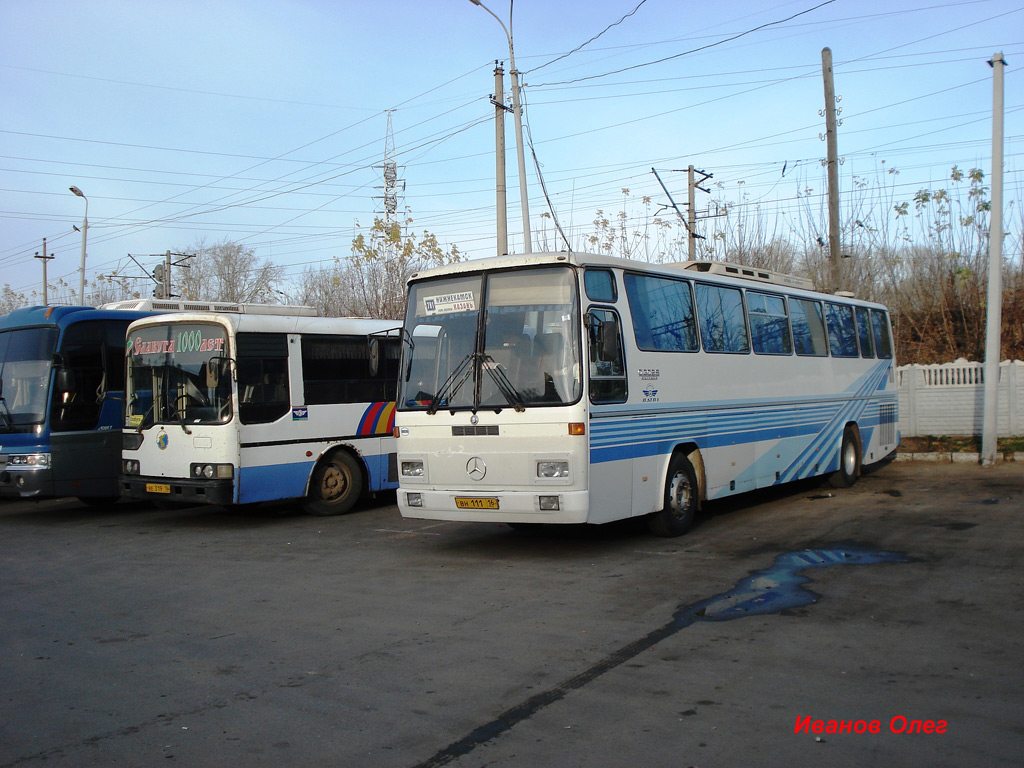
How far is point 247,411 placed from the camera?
12484mm

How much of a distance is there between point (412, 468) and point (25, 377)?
24.5 feet

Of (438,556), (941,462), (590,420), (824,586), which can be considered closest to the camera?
(824,586)

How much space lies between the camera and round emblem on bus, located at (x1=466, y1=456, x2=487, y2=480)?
9469mm

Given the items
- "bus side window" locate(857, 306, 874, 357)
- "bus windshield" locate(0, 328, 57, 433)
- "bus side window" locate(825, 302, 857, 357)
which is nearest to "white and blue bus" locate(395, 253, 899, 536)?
"bus side window" locate(825, 302, 857, 357)

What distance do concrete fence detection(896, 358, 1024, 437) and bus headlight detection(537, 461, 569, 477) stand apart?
14472 mm

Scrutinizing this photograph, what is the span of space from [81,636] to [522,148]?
632 inches

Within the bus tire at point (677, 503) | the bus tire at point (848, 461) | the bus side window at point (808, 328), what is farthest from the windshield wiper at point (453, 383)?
the bus tire at point (848, 461)

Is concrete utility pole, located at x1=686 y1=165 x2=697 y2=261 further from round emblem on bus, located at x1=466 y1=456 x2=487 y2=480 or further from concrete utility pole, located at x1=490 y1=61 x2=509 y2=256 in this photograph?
round emblem on bus, located at x1=466 y1=456 x2=487 y2=480

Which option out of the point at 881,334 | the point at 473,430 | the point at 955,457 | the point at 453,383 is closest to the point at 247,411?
the point at 453,383

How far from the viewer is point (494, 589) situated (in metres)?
8.23

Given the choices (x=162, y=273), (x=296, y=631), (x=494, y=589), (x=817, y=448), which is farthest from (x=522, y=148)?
(x=162, y=273)

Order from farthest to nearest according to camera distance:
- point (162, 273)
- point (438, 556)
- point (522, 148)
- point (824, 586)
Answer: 1. point (162, 273)
2. point (522, 148)
3. point (438, 556)
4. point (824, 586)

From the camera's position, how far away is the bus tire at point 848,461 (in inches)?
604

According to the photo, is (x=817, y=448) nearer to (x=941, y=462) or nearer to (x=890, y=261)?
(x=941, y=462)
